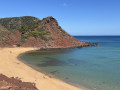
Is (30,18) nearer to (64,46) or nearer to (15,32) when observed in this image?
(15,32)

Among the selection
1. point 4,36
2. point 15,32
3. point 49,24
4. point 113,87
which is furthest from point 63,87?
point 49,24

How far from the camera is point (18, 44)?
4012 cm

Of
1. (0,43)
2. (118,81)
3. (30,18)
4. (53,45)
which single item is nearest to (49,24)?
(53,45)

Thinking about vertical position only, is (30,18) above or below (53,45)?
above

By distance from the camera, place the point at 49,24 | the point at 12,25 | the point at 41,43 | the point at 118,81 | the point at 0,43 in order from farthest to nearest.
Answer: the point at 12,25
the point at 49,24
the point at 41,43
the point at 0,43
the point at 118,81

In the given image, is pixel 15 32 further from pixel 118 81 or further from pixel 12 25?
pixel 12 25

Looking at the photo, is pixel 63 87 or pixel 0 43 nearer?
pixel 63 87

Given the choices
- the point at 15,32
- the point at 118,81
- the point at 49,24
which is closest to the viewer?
the point at 118,81

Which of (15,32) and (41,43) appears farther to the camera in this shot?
(15,32)

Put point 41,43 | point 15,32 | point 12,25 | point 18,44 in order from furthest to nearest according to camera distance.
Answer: point 12,25 < point 15,32 < point 41,43 < point 18,44

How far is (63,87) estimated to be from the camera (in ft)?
34.2

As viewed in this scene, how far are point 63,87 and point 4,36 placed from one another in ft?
121

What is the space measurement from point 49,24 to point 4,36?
19100 mm

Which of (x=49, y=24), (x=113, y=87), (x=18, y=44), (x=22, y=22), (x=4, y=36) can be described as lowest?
(x=113, y=87)
